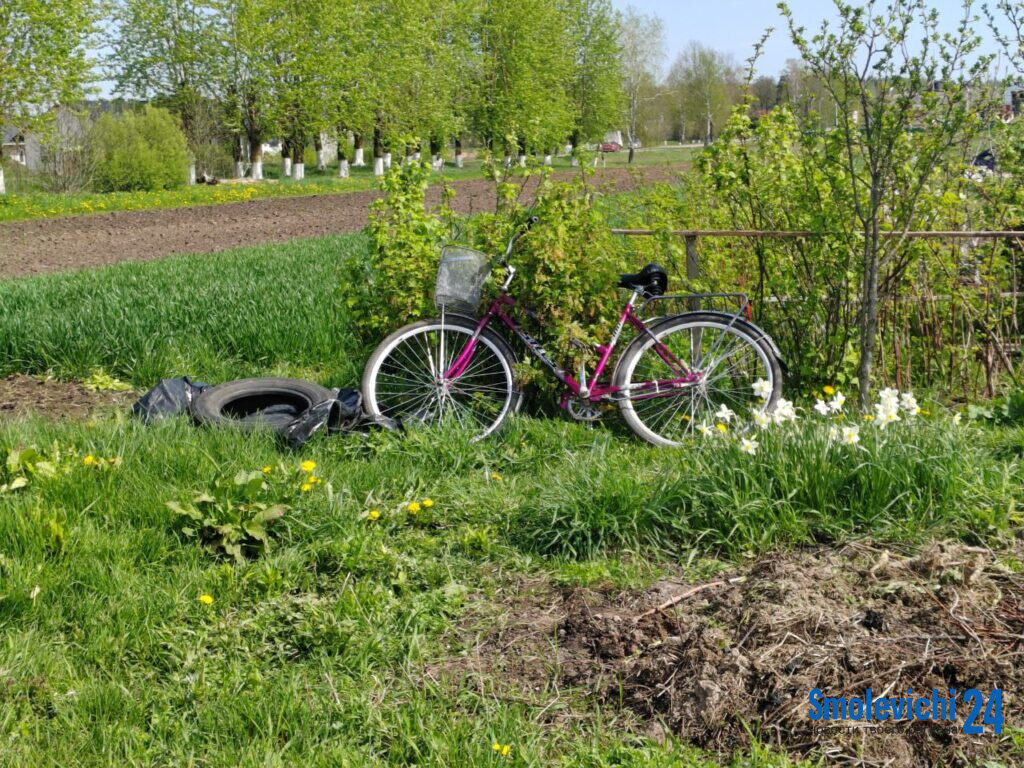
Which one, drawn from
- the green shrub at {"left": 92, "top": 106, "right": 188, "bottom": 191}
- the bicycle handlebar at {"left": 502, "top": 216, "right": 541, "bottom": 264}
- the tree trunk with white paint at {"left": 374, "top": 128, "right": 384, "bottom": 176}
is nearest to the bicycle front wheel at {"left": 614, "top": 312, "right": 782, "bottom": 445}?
the bicycle handlebar at {"left": 502, "top": 216, "right": 541, "bottom": 264}

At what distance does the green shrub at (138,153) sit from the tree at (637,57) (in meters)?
45.4

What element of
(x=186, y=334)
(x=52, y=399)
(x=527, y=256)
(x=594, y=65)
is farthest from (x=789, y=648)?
(x=594, y=65)

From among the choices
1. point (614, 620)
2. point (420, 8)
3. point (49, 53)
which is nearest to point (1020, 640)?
point (614, 620)

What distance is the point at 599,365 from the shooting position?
591 centimetres

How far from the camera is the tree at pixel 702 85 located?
86125 mm

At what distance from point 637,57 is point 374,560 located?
8028cm

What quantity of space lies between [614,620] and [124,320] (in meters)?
5.69

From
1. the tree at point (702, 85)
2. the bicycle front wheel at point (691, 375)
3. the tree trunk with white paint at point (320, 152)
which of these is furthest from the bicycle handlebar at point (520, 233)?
the tree at point (702, 85)

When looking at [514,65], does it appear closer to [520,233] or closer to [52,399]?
[52,399]

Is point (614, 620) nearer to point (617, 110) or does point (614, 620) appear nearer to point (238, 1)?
point (238, 1)

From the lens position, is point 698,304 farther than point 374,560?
Yes

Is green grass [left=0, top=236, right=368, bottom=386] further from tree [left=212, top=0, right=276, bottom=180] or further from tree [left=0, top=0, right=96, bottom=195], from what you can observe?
tree [left=212, top=0, right=276, bottom=180]

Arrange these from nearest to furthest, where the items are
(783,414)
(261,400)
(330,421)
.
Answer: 1. (783,414)
2. (330,421)
3. (261,400)

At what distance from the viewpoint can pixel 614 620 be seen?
339cm
